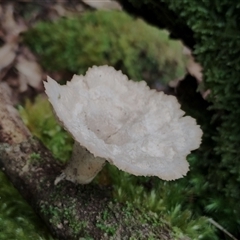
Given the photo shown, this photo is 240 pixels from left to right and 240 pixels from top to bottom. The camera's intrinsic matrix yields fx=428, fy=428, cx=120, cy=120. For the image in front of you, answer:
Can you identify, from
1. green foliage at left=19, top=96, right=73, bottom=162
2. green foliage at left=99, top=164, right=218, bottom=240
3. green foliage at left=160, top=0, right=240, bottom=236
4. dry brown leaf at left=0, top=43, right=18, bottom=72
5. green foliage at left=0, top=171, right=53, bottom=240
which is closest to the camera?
Result: green foliage at left=0, top=171, right=53, bottom=240

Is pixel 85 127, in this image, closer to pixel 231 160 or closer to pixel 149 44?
pixel 231 160

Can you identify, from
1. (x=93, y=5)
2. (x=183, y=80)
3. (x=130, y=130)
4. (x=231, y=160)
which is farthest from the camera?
(x=93, y=5)

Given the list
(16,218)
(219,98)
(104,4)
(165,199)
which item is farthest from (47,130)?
(104,4)

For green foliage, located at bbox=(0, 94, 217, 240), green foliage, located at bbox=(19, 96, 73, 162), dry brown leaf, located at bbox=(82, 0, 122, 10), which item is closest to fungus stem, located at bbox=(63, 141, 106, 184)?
green foliage, located at bbox=(0, 94, 217, 240)

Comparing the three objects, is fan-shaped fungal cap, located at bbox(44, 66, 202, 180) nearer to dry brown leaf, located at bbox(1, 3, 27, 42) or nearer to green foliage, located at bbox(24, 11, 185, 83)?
green foliage, located at bbox(24, 11, 185, 83)

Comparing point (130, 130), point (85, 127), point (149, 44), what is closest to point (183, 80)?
point (149, 44)
